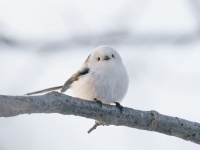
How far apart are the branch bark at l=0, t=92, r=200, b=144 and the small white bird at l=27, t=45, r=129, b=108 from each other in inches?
29.3

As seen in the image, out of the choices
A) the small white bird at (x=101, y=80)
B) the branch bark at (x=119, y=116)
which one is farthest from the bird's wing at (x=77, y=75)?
the branch bark at (x=119, y=116)

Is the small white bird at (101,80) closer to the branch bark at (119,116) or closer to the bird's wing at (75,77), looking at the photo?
the bird's wing at (75,77)

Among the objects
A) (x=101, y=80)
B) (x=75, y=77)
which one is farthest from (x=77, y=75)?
(x=101, y=80)

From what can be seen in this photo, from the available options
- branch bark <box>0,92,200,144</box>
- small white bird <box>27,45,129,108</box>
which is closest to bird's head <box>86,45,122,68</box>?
small white bird <box>27,45,129,108</box>

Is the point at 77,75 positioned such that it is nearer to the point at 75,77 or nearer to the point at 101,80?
the point at 75,77

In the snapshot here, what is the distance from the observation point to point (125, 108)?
323cm

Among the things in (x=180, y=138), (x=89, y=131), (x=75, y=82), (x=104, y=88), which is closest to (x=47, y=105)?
(x=89, y=131)

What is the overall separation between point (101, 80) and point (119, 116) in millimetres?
990

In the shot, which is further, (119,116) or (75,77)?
(75,77)

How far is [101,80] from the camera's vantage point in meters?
4.09

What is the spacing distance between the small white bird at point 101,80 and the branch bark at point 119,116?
0.74m

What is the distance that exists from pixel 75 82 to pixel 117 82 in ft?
1.58

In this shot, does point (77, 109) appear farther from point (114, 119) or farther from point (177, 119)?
point (177, 119)

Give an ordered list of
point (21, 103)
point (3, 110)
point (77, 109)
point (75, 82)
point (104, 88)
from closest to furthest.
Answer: point (3, 110)
point (21, 103)
point (77, 109)
point (104, 88)
point (75, 82)
